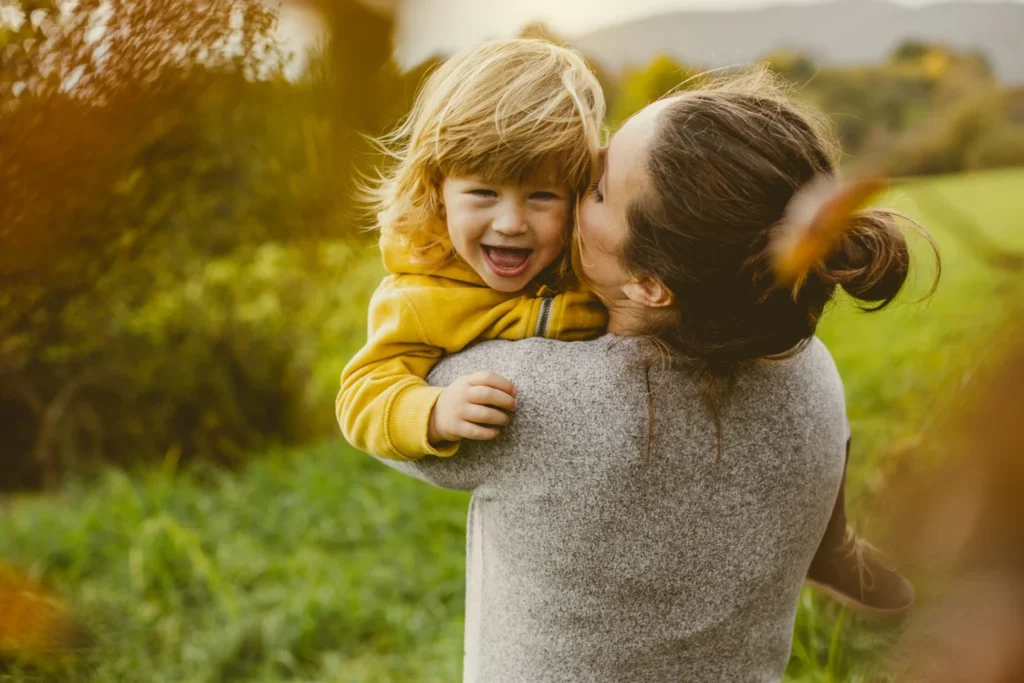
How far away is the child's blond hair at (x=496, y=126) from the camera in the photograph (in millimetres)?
1442

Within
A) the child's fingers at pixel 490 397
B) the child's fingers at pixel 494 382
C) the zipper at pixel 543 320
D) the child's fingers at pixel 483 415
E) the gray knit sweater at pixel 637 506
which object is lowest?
the gray knit sweater at pixel 637 506

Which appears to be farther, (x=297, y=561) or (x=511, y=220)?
(x=297, y=561)

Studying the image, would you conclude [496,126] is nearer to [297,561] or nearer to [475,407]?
[475,407]

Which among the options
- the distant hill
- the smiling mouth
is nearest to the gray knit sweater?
the smiling mouth

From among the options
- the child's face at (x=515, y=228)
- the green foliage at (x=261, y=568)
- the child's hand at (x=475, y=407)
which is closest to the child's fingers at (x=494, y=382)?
the child's hand at (x=475, y=407)

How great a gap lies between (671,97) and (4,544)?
3.69 metres

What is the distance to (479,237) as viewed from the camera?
147 cm

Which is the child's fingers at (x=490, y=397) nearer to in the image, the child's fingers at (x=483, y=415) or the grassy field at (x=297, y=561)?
the child's fingers at (x=483, y=415)

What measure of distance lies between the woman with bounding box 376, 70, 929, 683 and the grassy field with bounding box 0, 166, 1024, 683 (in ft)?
3.02

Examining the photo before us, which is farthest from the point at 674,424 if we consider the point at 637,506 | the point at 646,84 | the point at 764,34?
the point at 764,34

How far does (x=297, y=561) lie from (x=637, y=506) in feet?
9.02

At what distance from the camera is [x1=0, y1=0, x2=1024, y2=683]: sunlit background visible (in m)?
0.39

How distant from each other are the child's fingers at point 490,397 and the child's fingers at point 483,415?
0.04ft

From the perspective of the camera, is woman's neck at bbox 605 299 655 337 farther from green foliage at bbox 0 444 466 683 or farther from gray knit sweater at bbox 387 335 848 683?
green foliage at bbox 0 444 466 683
